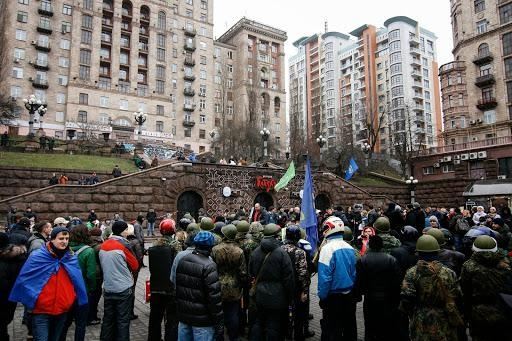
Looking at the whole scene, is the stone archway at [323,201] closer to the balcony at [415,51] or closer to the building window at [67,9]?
the building window at [67,9]

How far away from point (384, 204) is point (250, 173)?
12.2 metres

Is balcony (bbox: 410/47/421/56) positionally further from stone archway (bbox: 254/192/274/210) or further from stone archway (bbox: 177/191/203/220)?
stone archway (bbox: 177/191/203/220)

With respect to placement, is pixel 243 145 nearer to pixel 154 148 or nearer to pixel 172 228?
pixel 154 148

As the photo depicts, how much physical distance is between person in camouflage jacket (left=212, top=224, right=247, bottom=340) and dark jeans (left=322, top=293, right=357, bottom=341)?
1287 millimetres

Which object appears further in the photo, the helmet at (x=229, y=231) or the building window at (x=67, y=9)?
the building window at (x=67, y=9)

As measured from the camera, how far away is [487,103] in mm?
40812

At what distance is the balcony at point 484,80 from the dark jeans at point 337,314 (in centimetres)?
4445

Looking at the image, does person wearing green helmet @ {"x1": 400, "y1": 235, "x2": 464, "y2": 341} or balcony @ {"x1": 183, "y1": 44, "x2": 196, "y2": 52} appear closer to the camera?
person wearing green helmet @ {"x1": 400, "y1": 235, "x2": 464, "y2": 341}

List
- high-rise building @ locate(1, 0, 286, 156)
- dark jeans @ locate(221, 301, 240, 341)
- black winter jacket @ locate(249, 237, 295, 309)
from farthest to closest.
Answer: high-rise building @ locate(1, 0, 286, 156) → dark jeans @ locate(221, 301, 240, 341) → black winter jacket @ locate(249, 237, 295, 309)

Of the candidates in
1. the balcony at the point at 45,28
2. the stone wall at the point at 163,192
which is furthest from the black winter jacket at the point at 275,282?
the balcony at the point at 45,28

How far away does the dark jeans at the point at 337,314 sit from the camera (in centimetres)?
520

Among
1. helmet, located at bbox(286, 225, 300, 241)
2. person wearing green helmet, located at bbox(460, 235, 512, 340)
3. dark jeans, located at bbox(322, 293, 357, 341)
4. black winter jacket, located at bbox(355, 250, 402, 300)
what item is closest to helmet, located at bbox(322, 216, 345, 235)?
helmet, located at bbox(286, 225, 300, 241)

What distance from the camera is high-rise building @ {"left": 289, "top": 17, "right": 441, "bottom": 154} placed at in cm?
7375

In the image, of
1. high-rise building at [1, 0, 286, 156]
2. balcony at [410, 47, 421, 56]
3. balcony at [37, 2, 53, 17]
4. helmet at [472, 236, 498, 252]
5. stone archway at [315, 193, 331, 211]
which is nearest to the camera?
helmet at [472, 236, 498, 252]
